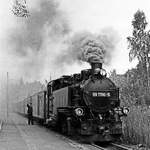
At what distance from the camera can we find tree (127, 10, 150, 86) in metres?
41.8

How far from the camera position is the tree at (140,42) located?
137 feet

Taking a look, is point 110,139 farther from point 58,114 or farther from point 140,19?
point 140,19

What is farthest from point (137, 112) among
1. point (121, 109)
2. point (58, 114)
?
point (58, 114)

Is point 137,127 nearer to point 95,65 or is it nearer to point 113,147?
point 113,147

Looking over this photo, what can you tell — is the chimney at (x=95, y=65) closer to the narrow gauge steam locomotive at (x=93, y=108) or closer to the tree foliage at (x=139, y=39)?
the narrow gauge steam locomotive at (x=93, y=108)

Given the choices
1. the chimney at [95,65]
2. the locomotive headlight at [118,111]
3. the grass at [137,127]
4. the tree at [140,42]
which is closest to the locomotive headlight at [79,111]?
the locomotive headlight at [118,111]

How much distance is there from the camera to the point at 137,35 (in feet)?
144

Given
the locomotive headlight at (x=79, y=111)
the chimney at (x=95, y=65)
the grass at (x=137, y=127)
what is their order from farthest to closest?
the chimney at (x=95, y=65) < the locomotive headlight at (x=79, y=111) < the grass at (x=137, y=127)

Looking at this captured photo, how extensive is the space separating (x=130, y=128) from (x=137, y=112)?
2.32 ft

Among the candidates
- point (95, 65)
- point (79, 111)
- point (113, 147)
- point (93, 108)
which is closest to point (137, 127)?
point (113, 147)

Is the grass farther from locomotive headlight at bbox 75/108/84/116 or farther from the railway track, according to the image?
locomotive headlight at bbox 75/108/84/116

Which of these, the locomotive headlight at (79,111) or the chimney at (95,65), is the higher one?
the chimney at (95,65)

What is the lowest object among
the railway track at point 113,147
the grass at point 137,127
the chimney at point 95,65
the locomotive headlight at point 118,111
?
the railway track at point 113,147

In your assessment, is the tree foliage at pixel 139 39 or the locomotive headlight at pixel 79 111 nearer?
the locomotive headlight at pixel 79 111
